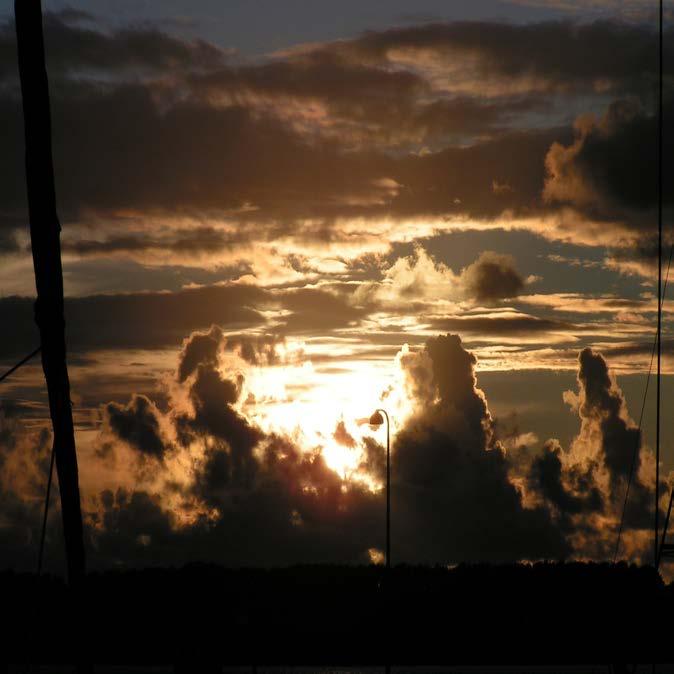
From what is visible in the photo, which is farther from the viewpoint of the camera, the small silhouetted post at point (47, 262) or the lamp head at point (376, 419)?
the lamp head at point (376, 419)

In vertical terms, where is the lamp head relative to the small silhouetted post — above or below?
below

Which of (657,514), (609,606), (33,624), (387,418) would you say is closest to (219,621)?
(609,606)

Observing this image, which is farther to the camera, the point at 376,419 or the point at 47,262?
the point at 376,419

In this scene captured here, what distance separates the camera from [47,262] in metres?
8.00

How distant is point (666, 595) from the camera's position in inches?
7657

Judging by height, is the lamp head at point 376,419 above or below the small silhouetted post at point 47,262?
below

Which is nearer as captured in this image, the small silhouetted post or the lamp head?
the small silhouetted post

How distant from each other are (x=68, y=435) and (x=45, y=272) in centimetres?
113

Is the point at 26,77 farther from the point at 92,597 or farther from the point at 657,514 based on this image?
the point at 657,514

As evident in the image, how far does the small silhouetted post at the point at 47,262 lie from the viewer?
7.77 metres

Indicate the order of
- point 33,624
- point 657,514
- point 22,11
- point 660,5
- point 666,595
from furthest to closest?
point 666,595 < point 657,514 < point 660,5 < point 33,624 < point 22,11

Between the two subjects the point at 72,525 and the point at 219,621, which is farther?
the point at 219,621

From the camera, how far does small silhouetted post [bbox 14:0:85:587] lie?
7.77 meters

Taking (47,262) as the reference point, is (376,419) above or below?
below
